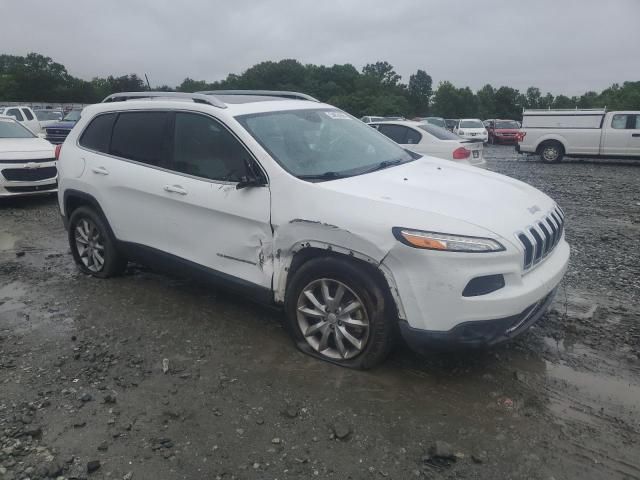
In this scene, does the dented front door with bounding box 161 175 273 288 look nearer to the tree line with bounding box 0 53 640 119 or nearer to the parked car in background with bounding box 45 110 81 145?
the parked car in background with bounding box 45 110 81 145

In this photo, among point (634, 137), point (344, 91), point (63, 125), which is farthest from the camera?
point (344, 91)

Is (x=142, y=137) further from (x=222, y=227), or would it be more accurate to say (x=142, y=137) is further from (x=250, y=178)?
(x=250, y=178)

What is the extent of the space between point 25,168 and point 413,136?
721 cm

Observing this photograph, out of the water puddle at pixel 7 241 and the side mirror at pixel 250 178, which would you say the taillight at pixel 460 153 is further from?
the water puddle at pixel 7 241

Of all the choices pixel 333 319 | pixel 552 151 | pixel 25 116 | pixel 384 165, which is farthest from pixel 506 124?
pixel 333 319

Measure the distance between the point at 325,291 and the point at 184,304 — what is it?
5.94 feet

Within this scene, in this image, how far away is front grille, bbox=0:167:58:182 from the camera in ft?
29.8

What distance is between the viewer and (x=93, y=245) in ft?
17.6

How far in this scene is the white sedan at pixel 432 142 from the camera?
10.3 meters

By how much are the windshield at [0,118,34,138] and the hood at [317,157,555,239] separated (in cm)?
908

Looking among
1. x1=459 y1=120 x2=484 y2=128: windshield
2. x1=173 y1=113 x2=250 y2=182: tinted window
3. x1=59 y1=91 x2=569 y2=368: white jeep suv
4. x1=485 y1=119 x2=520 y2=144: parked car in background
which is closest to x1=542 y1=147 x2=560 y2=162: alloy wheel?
x1=459 y1=120 x2=484 y2=128: windshield

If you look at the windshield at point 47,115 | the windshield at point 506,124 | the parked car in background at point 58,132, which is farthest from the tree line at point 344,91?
the parked car in background at point 58,132

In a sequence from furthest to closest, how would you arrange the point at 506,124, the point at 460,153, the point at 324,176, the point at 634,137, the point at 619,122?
the point at 506,124 < the point at 619,122 < the point at 634,137 < the point at 460,153 < the point at 324,176

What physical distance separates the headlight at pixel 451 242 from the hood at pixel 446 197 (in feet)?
0.15
